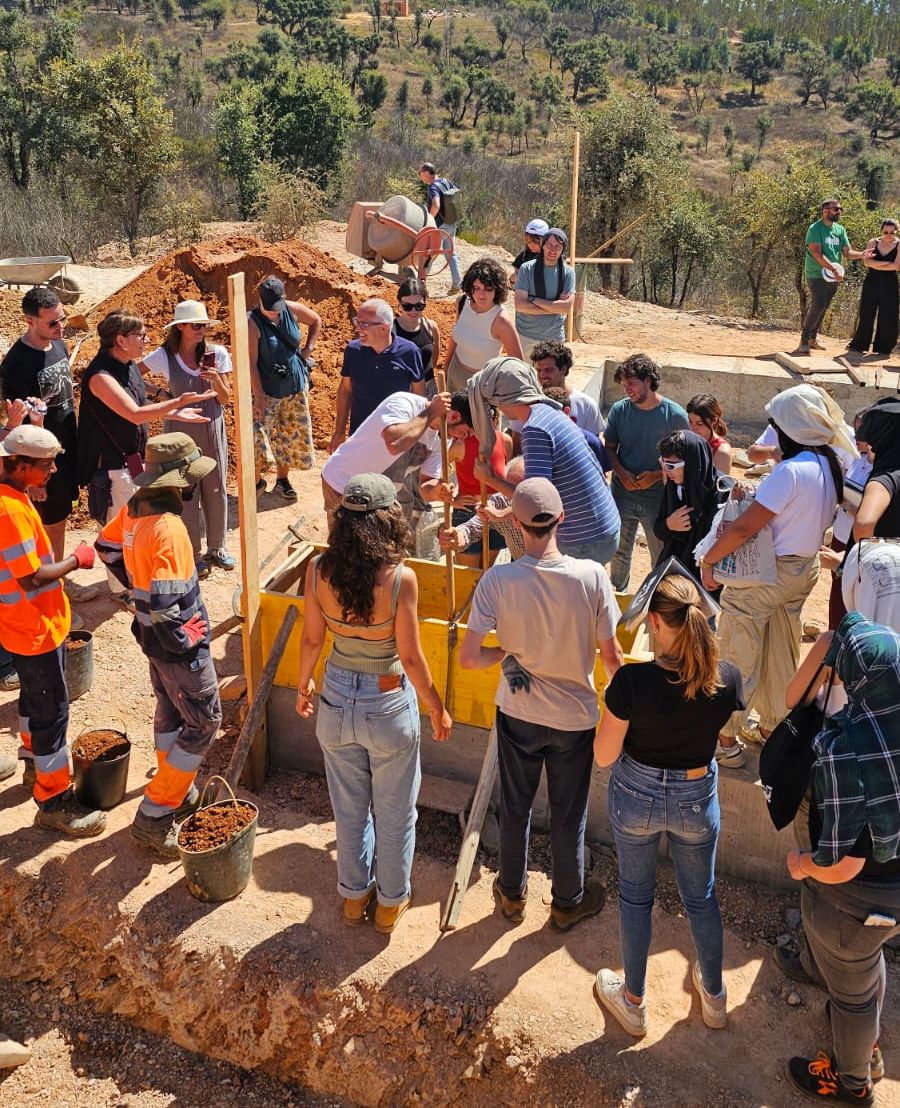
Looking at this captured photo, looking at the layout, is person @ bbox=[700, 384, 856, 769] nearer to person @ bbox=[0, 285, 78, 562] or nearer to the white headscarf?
the white headscarf

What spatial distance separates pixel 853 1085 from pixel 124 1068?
2.81m

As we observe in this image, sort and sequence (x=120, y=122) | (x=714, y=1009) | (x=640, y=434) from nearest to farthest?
(x=714, y=1009), (x=640, y=434), (x=120, y=122)

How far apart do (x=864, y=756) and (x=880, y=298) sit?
32.8 ft

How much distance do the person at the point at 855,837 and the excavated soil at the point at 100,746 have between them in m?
3.06

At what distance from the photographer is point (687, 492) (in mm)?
4762

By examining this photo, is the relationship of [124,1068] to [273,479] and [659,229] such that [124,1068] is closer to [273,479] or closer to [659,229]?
[273,479]

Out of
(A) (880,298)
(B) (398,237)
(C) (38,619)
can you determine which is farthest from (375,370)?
(A) (880,298)

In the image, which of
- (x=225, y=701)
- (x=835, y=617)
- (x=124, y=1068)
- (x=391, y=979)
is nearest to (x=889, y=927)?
(x=835, y=617)

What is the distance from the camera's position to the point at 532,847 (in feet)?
15.1

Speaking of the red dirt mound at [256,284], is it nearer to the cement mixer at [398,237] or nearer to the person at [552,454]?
the cement mixer at [398,237]

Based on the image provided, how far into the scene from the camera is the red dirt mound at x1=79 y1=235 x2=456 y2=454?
9758 millimetres

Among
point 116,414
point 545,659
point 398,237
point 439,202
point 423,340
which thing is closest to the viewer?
point 545,659

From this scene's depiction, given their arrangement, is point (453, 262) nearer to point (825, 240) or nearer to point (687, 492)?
point (825, 240)

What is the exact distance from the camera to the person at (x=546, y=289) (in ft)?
24.3
